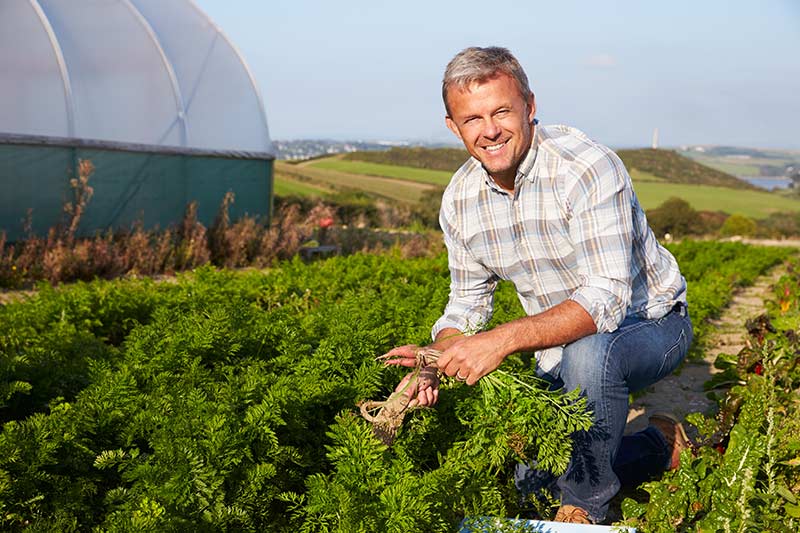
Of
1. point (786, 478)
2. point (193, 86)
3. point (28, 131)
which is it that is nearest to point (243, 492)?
point (786, 478)

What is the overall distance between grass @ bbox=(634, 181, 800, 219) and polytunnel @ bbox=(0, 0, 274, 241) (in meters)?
24.7

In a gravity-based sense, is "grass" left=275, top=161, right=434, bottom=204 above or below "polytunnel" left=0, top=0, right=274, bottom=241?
below

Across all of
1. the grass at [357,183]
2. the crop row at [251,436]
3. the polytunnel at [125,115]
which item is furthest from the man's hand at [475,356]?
the grass at [357,183]


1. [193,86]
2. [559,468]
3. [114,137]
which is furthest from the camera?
[193,86]

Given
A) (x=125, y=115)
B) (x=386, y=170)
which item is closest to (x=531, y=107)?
(x=125, y=115)

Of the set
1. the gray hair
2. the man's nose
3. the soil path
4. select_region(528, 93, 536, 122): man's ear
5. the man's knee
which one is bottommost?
the soil path

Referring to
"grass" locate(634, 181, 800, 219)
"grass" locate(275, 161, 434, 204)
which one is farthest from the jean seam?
"grass" locate(634, 181, 800, 219)

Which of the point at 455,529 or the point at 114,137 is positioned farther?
the point at 114,137

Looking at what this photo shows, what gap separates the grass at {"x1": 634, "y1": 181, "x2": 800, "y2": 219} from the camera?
1418 inches

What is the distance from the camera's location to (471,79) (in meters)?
2.83

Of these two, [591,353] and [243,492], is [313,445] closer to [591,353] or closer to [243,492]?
[243,492]

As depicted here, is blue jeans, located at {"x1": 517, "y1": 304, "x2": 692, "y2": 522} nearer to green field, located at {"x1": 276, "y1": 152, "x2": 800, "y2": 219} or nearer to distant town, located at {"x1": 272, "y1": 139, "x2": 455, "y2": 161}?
green field, located at {"x1": 276, "y1": 152, "x2": 800, "y2": 219}

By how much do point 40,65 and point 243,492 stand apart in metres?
8.55

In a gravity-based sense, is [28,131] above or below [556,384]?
above
